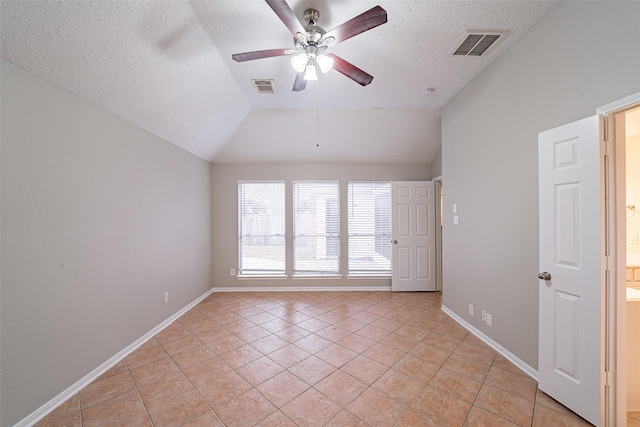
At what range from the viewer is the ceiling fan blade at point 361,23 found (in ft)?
4.49

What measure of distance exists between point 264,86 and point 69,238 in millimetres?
2523

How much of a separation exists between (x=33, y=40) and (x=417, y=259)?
5.15m

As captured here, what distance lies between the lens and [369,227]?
15.1ft

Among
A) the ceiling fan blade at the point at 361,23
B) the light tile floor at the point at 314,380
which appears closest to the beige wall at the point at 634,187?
the light tile floor at the point at 314,380

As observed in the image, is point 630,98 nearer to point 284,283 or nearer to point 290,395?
point 290,395

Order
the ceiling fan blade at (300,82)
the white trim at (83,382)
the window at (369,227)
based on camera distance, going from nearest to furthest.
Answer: the white trim at (83,382), the ceiling fan blade at (300,82), the window at (369,227)

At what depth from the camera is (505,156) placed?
2342 mm

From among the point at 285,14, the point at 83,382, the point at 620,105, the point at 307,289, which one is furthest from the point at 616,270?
the point at 83,382

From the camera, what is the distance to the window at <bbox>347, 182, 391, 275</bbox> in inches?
180

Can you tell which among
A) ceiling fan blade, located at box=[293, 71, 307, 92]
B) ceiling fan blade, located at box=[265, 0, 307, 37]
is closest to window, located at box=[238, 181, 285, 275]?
ceiling fan blade, located at box=[293, 71, 307, 92]

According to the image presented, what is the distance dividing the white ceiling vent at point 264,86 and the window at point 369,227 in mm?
2233

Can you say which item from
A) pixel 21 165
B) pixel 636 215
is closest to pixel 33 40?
pixel 21 165

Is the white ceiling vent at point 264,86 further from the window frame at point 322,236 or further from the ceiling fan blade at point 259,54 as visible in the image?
the window frame at point 322,236

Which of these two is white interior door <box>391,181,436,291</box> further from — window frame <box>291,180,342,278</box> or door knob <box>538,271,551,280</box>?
door knob <box>538,271,551,280</box>
